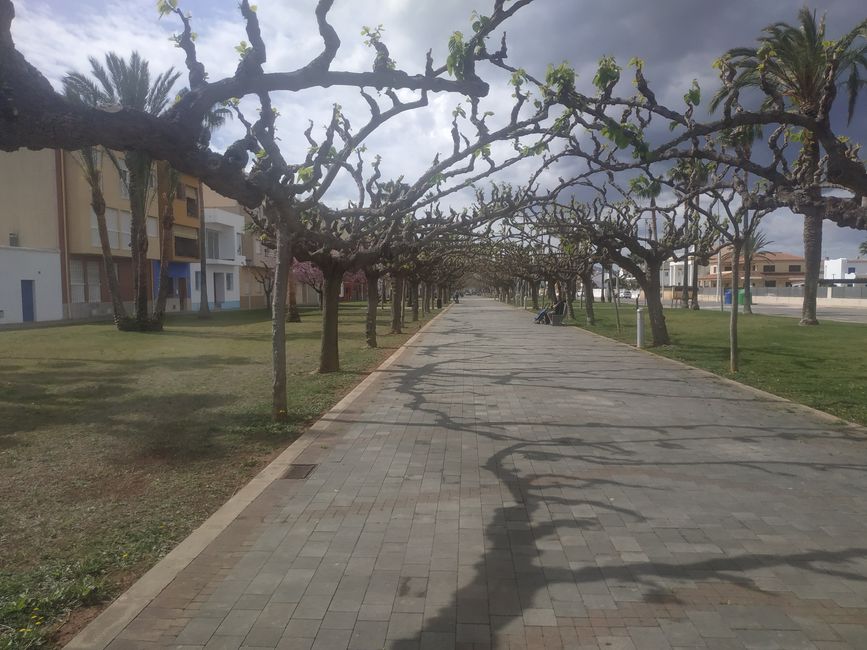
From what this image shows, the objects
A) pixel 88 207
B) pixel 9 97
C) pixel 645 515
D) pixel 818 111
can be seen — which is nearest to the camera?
pixel 9 97

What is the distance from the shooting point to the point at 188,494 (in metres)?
5.99

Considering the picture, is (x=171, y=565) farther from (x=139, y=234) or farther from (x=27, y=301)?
(x=27, y=301)

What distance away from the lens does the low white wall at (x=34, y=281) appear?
2792 cm

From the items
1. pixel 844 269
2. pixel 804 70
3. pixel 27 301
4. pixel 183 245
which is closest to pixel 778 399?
pixel 804 70

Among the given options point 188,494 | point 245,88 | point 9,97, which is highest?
point 245,88

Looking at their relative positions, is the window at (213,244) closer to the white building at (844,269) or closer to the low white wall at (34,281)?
the low white wall at (34,281)

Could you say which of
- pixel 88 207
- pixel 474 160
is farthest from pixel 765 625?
pixel 88 207

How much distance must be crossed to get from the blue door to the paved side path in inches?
1012

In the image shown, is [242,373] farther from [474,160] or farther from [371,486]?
[371,486]

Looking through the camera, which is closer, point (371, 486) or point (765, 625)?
point (765, 625)

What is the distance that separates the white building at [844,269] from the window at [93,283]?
84218 mm

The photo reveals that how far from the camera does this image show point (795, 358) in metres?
16.3

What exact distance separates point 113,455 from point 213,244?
4139 centimetres

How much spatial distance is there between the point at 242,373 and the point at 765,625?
11847 millimetres
